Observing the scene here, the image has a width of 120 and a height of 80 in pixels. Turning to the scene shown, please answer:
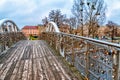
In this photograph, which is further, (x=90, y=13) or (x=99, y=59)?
(x=90, y=13)

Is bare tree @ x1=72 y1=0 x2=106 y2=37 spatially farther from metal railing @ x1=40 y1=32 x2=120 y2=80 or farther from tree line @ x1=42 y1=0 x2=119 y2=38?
metal railing @ x1=40 y1=32 x2=120 y2=80

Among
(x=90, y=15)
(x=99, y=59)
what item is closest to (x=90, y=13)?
(x=90, y=15)

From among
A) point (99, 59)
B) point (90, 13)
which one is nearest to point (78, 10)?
point (90, 13)

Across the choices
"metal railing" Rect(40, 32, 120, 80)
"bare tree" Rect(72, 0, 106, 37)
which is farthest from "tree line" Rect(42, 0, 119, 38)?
"metal railing" Rect(40, 32, 120, 80)

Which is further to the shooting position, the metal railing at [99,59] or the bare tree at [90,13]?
the bare tree at [90,13]

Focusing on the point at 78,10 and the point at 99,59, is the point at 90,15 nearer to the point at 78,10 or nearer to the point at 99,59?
the point at 78,10

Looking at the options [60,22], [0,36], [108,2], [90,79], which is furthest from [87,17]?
[90,79]

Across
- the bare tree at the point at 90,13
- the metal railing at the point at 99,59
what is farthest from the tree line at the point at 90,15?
the metal railing at the point at 99,59

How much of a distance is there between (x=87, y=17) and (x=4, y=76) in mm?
20530

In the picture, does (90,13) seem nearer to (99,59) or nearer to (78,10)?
(78,10)

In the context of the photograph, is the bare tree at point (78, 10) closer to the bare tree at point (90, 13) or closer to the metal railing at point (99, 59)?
the bare tree at point (90, 13)

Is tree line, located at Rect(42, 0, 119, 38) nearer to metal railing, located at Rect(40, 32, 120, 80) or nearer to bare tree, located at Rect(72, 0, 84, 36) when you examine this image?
bare tree, located at Rect(72, 0, 84, 36)

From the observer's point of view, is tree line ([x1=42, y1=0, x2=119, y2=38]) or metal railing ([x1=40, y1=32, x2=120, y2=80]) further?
tree line ([x1=42, y1=0, x2=119, y2=38])

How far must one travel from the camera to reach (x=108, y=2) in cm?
2784
